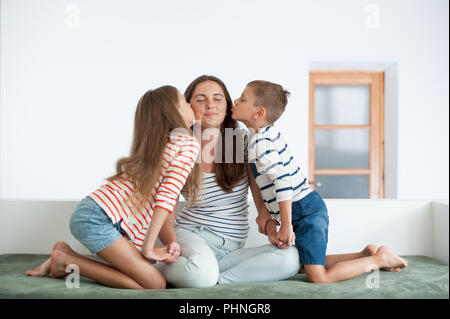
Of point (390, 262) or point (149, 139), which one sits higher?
point (149, 139)

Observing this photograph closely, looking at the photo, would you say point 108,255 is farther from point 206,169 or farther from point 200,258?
point 206,169

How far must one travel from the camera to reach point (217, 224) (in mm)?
1455

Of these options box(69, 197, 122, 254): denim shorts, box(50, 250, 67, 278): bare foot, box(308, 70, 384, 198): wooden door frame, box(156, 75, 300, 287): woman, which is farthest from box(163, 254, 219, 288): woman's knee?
box(308, 70, 384, 198): wooden door frame

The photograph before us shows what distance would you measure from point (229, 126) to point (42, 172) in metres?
2.07

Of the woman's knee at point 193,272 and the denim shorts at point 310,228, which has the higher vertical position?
the denim shorts at point 310,228

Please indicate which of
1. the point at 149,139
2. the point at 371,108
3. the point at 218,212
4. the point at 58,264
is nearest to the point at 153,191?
the point at 149,139

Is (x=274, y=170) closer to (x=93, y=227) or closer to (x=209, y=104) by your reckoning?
(x=209, y=104)

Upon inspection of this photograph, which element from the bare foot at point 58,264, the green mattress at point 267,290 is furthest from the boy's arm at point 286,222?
the bare foot at point 58,264

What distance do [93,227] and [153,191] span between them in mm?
212

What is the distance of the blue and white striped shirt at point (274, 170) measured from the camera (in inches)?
52.5

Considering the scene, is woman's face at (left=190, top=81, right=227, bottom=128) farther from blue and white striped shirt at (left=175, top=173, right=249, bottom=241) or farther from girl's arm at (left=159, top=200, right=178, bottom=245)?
girl's arm at (left=159, top=200, right=178, bottom=245)

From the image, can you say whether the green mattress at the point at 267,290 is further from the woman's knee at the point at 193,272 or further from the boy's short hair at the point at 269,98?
the boy's short hair at the point at 269,98
